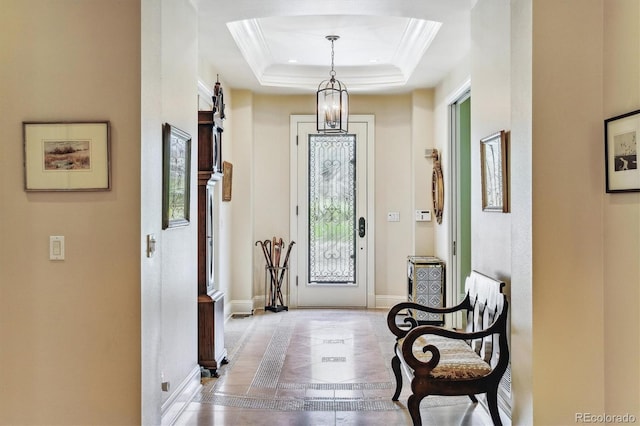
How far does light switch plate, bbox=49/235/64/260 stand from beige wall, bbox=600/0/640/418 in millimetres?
2463

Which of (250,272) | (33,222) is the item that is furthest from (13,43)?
(250,272)

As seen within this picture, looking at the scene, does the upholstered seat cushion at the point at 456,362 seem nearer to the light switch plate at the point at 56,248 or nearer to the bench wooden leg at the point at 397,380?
the bench wooden leg at the point at 397,380

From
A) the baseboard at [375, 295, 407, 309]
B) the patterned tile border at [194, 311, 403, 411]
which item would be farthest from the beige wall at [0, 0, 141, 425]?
the baseboard at [375, 295, 407, 309]

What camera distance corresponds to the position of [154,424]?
2594 mm

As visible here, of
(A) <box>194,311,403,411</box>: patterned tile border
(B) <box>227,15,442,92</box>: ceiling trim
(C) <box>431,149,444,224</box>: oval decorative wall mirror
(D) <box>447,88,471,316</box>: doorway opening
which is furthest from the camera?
(C) <box>431,149,444,224</box>: oval decorative wall mirror

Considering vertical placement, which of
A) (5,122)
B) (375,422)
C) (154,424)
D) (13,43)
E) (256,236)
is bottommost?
(375,422)

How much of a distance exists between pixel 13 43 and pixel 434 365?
102 inches

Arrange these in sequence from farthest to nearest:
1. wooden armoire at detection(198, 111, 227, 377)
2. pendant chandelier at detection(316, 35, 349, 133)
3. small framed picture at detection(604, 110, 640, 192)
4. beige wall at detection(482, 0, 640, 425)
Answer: pendant chandelier at detection(316, 35, 349, 133), wooden armoire at detection(198, 111, 227, 377), beige wall at detection(482, 0, 640, 425), small framed picture at detection(604, 110, 640, 192)

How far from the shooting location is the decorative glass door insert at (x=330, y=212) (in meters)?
6.75

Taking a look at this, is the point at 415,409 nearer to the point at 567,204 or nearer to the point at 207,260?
the point at 567,204

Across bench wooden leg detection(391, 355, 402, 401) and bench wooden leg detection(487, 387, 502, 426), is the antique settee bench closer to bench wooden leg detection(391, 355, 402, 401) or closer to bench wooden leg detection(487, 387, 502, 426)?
bench wooden leg detection(487, 387, 502, 426)

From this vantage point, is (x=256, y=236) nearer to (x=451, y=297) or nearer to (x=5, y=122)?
(x=451, y=297)

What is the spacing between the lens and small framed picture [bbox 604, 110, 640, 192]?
214cm

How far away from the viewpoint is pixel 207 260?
411 cm
